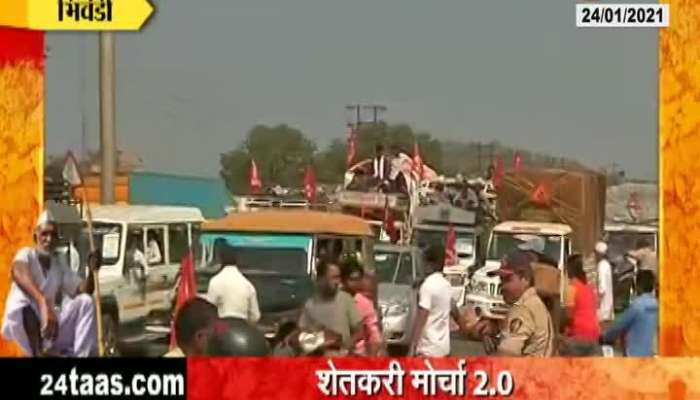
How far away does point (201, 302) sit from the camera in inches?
238

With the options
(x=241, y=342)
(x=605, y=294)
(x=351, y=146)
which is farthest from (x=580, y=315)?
(x=241, y=342)

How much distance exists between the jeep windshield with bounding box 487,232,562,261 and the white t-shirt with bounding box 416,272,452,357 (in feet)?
0.77

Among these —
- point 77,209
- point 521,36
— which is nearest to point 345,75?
point 521,36

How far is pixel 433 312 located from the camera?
238 inches

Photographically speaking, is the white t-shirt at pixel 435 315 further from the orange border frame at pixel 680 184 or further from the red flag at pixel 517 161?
the orange border frame at pixel 680 184

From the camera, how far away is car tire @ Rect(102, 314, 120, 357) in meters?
6.02

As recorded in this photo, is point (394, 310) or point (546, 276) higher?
point (546, 276)

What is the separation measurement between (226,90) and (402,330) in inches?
48.4

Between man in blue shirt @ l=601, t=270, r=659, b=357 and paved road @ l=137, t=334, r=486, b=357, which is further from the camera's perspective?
paved road @ l=137, t=334, r=486, b=357

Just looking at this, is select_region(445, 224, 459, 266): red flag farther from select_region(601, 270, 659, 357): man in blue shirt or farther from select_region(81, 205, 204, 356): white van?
select_region(81, 205, 204, 356): white van

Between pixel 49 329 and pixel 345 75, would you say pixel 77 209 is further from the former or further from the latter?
A: pixel 345 75

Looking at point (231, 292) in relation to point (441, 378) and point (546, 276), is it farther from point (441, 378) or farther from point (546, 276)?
point (546, 276)

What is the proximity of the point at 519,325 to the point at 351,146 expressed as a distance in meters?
1.01

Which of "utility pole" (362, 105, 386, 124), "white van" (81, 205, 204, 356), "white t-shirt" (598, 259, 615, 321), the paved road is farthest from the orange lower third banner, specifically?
"utility pole" (362, 105, 386, 124)
